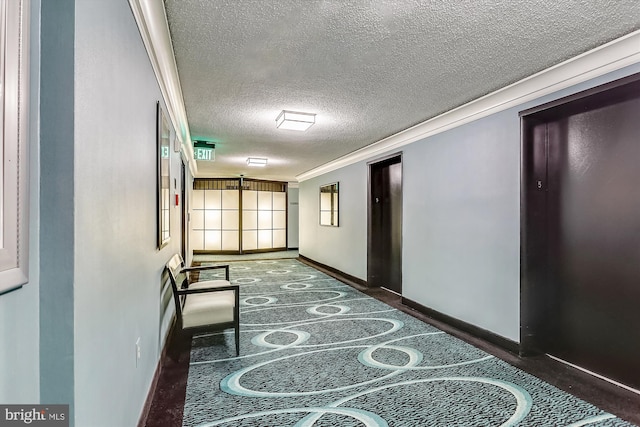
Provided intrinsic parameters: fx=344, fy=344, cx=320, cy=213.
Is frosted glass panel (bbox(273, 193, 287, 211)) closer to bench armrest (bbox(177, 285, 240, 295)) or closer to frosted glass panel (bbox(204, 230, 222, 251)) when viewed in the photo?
frosted glass panel (bbox(204, 230, 222, 251))

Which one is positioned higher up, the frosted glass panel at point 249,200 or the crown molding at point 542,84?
the crown molding at point 542,84

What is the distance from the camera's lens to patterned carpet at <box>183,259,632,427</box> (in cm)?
224

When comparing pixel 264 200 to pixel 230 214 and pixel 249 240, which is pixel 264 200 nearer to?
pixel 230 214

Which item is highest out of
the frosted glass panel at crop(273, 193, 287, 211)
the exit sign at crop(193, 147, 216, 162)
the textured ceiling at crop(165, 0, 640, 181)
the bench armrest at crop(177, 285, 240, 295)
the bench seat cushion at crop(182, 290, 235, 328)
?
the textured ceiling at crop(165, 0, 640, 181)

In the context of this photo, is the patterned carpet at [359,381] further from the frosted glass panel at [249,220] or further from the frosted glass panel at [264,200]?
the frosted glass panel at [264,200]

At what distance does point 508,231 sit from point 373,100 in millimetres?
1923

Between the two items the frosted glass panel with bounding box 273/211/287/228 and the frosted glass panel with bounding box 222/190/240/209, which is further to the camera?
the frosted glass panel with bounding box 273/211/287/228

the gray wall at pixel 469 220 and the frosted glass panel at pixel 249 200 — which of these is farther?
the frosted glass panel at pixel 249 200

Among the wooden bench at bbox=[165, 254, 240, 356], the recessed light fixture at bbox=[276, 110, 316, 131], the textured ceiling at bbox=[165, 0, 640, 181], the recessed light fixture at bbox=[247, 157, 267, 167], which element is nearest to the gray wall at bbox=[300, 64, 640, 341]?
the textured ceiling at bbox=[165, 0, 640, 181]

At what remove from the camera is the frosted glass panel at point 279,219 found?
12156 mm

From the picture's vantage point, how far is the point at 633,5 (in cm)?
201
